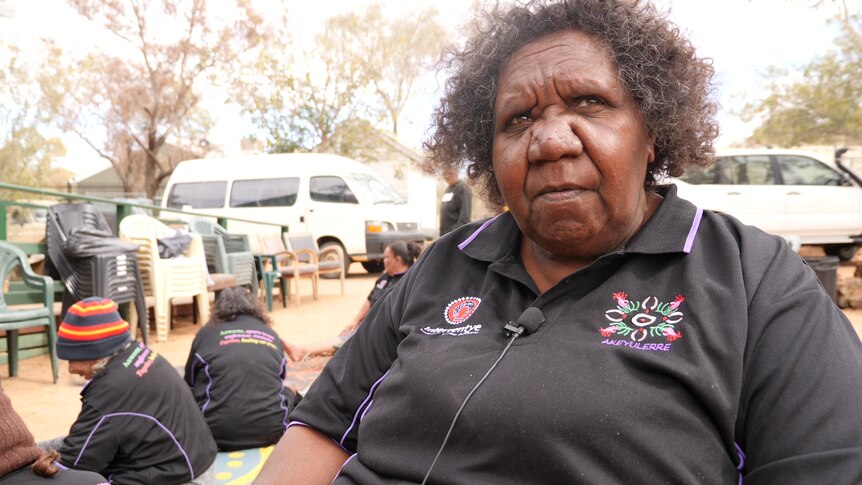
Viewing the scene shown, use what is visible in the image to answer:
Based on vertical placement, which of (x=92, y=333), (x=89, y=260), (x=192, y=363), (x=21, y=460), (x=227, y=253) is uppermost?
(x=89, y=260)

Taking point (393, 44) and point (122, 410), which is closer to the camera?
point (122, 410)

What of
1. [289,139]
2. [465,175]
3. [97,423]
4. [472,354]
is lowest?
[97,423]

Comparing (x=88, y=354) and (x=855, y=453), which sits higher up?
(x=855, y=453)

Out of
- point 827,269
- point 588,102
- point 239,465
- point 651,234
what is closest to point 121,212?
point 239,465

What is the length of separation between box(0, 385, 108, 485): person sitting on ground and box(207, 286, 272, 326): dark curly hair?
6.66 ft

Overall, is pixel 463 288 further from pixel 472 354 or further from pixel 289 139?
pixel 289 139

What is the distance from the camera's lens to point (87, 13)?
20.8 m

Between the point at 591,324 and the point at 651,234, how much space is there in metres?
0.27

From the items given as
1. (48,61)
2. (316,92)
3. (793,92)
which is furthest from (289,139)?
(793,92)

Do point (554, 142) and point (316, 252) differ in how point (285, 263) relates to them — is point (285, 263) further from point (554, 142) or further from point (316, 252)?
point (554, 142)

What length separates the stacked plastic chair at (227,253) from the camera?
8.95 m

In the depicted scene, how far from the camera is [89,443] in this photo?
321cm

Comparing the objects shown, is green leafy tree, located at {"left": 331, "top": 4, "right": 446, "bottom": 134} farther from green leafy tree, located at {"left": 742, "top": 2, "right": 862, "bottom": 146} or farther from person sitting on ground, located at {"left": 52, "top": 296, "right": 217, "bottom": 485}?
person sitting on ground, located at {"left": 52, "top": 296, "right": 217, "bottom": 485}

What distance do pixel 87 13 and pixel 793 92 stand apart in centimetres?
2166
